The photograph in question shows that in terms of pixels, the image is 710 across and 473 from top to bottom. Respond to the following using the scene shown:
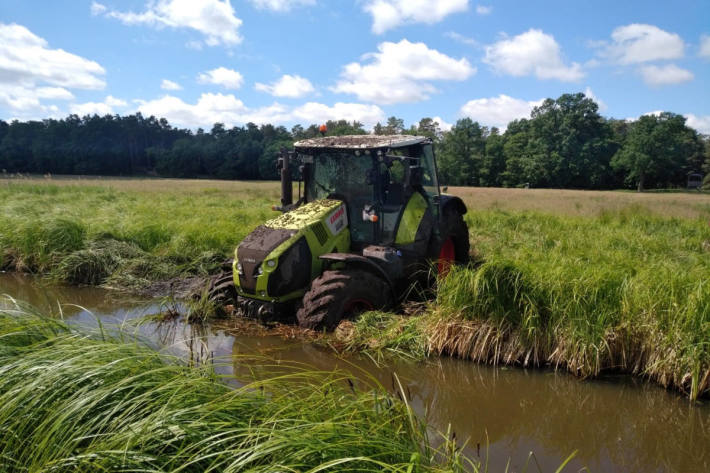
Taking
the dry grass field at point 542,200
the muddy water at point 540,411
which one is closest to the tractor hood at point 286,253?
the muddy water at point 540,411

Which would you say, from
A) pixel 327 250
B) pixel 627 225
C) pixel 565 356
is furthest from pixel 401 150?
pixel 627 225

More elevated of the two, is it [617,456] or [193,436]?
[193,436]

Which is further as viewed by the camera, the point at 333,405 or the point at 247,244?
the point at 247,244

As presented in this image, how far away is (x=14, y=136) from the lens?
57.4 m

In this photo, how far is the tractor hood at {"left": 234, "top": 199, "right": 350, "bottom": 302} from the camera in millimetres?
5602

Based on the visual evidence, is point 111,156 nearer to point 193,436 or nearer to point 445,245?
point 445,245

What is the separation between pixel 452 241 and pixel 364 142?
2.34m

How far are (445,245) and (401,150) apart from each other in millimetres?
1748

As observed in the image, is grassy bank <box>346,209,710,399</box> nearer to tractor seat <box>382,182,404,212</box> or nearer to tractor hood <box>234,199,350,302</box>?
tractor hood <box>234,199,350,302</box>

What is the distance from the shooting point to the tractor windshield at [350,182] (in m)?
6.45

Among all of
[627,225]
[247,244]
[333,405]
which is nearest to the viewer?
[333,405]

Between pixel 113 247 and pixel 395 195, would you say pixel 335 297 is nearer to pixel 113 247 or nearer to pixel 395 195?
pixel 395 195

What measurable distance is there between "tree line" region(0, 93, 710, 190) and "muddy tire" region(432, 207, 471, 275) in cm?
4210

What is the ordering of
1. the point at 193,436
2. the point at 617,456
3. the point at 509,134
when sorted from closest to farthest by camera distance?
the point at 193,436
the point at 617,456
the point at 509,134
